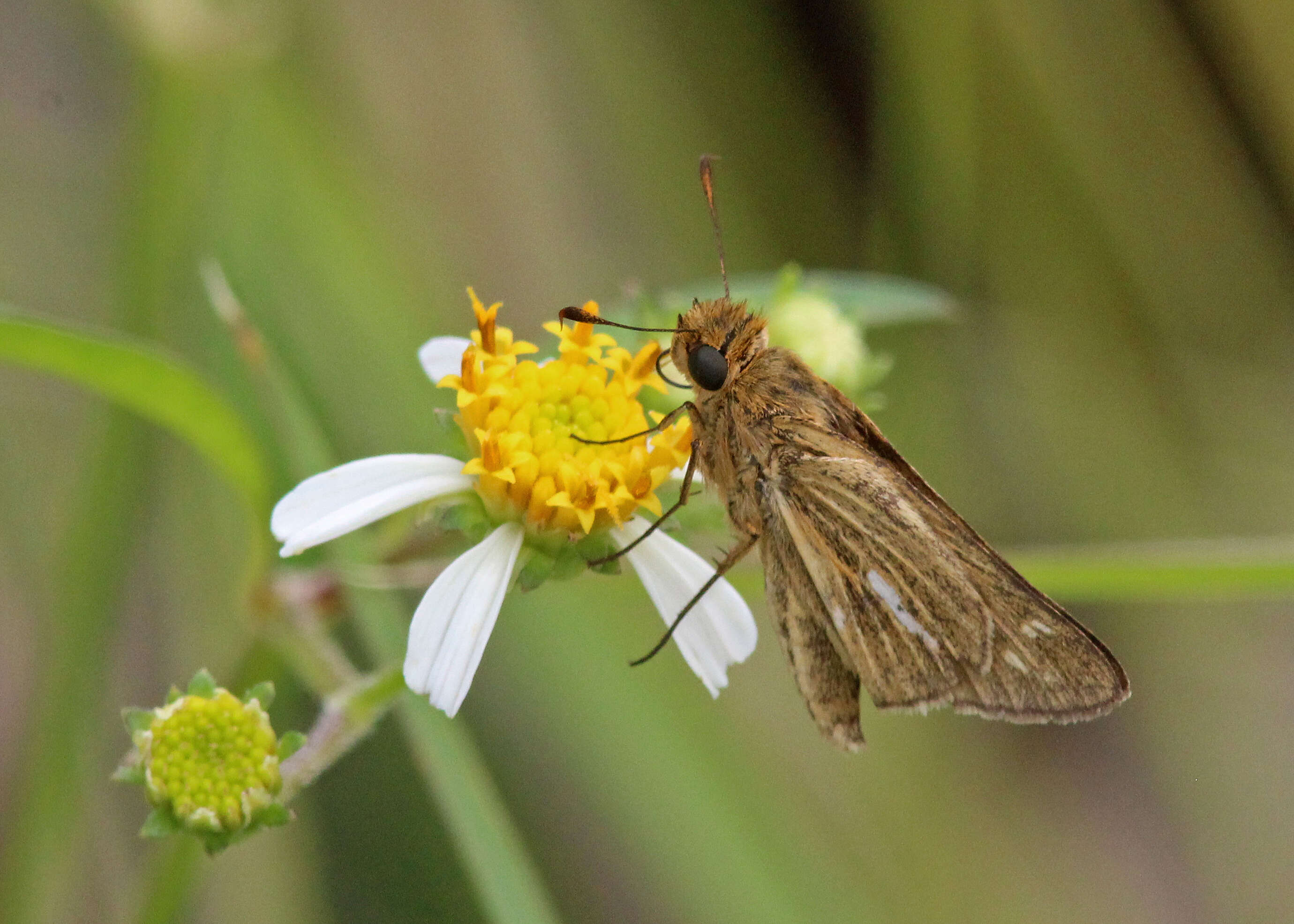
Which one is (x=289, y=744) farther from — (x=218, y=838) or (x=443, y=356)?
(x=443, y=356)

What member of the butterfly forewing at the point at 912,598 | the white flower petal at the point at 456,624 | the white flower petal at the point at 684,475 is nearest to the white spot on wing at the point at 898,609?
the butterfly forewing at the point at 912,598

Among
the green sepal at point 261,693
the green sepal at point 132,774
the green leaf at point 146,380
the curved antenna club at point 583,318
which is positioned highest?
the green leaf at point 146,380

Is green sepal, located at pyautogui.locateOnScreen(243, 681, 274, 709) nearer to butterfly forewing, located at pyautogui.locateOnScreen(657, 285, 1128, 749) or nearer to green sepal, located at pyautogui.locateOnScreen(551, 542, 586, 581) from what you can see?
green sepal, located at pyautogui.locateOnScreen(551, 542, 586, 581)

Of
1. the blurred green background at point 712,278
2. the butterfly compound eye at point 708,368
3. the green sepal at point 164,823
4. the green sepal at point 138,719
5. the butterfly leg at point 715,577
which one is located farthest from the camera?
the blurred green background at point 712,278

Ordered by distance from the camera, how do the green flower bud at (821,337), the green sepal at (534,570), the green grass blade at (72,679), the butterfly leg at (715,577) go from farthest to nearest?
the green flower bud at (821,337)
the green grass blade at (72,679)
the butterfly leg at (715,577)
the green sepal at (534,570)

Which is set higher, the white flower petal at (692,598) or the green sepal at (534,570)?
the green sepal at (534,570)

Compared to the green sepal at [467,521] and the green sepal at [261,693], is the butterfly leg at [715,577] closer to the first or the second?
the green sepal at [467,521]

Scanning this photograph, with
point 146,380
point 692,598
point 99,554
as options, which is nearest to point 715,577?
point 692,598
